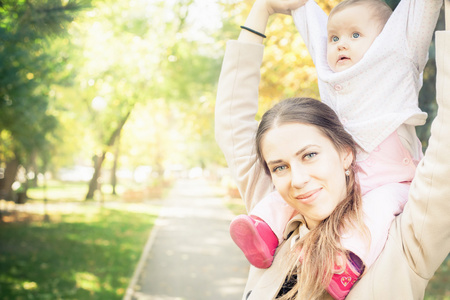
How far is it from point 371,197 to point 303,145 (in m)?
0.27

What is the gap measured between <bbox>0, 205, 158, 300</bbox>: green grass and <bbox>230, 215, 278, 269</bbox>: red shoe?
678cm

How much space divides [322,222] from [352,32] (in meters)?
0.64

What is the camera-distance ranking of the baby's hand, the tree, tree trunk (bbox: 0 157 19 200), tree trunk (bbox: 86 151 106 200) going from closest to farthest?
the baby's hand
the tree
tree trunk (bbox: 0 157 19 200)
tree trunk (bbox: 86 151 106 200)

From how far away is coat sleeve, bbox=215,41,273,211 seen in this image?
1.88 m

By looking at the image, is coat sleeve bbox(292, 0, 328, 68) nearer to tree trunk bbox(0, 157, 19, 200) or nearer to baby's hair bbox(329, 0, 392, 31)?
baby's hair bbox(329, 0, 392, 31)

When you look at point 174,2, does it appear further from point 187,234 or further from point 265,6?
point 265,6

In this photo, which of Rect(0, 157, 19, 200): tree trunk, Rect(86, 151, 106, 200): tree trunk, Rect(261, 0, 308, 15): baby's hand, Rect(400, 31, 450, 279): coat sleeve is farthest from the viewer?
Rect(86, 151, 106, 200): tree trunk

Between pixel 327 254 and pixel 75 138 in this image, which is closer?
pixel 327 254

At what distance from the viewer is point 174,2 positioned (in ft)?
60.4

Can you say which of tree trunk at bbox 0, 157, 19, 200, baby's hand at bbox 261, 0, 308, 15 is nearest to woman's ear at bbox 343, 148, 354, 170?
baby's hand at bbox 261, 0, 308, 15

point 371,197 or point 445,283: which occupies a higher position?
point 371,197

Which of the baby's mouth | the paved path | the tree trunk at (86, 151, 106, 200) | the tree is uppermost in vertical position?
the baby's mouth

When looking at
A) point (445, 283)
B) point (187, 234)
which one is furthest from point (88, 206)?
point (445, 283)

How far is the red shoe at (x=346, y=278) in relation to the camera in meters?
1.34
